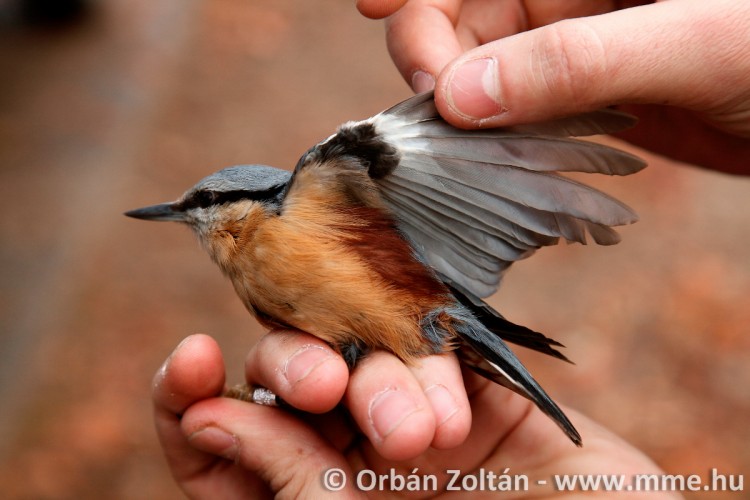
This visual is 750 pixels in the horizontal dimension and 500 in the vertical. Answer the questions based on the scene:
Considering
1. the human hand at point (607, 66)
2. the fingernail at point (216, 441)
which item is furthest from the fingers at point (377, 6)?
the fingernail at point (216, 441)

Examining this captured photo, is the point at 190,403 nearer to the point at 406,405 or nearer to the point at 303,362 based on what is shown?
the point at 303,362

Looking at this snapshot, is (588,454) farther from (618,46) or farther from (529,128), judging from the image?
(618,46)

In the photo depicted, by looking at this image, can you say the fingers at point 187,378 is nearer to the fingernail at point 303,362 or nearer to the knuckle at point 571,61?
the fingernail at point 303,362

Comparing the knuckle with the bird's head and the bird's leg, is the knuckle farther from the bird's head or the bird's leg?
the bird's leg

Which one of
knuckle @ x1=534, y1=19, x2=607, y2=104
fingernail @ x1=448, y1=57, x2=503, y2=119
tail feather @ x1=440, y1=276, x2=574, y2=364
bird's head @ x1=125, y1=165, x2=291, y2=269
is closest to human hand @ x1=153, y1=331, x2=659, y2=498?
tail feather @ x1=440, y1=276, x2=574, y2=364

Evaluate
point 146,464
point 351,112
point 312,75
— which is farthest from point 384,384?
point 312,75

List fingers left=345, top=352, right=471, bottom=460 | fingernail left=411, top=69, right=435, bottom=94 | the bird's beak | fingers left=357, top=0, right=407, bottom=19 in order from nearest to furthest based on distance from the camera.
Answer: fingers left=345, top=352, right=471, bottom=460
fingers left=357, top=0, right=407, bottom=19
fingernail left=411, top=69, right=435, bottom=94
the bird's beak
